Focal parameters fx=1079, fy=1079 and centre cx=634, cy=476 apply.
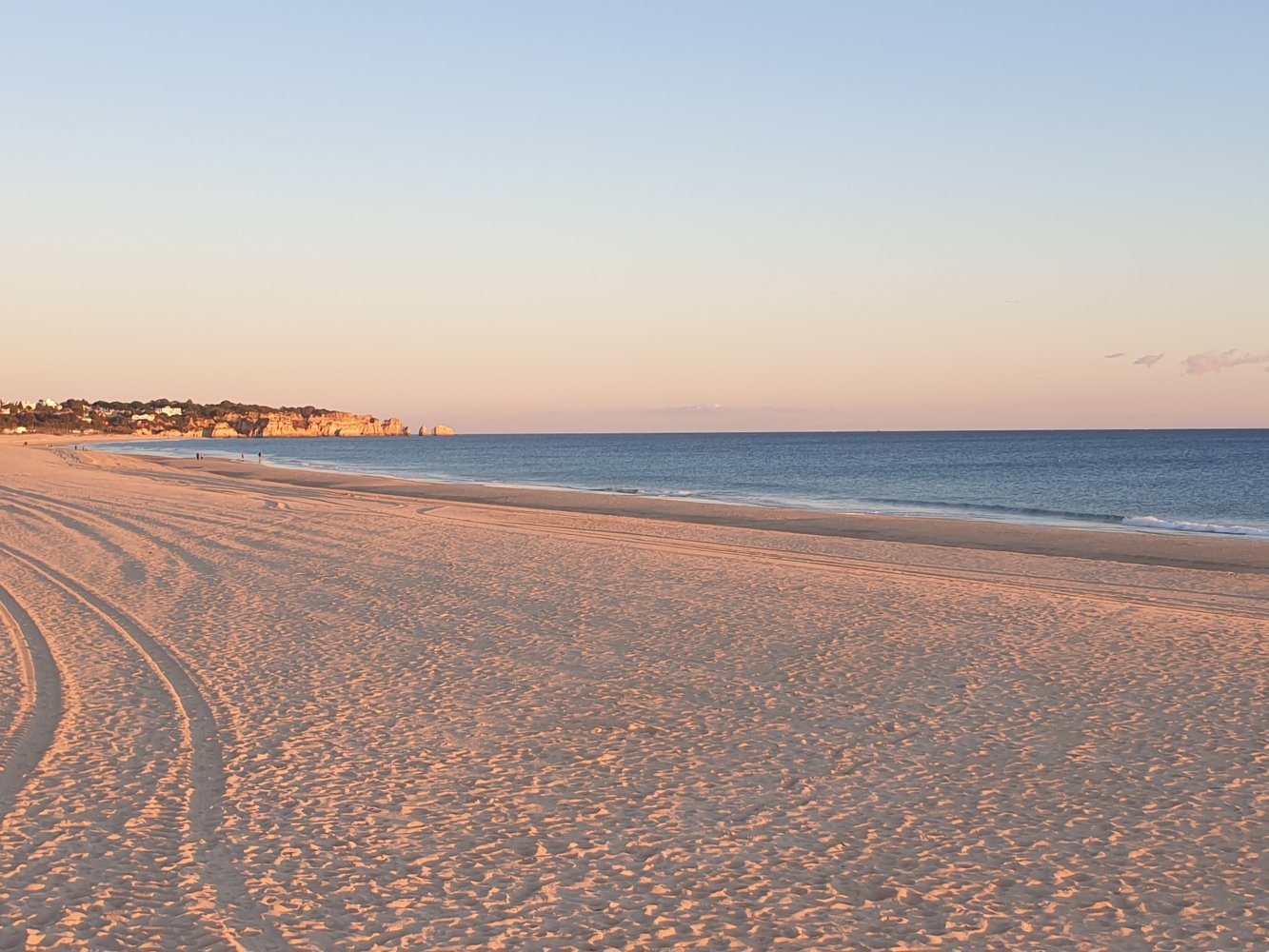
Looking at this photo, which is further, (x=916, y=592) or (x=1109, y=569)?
(x=1109, y=569)

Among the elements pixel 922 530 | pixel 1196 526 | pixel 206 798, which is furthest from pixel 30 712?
pixel 1196 526

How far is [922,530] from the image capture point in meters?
27.6

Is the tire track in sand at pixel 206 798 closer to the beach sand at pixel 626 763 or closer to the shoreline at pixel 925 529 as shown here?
the beach sand at pixel 626 763

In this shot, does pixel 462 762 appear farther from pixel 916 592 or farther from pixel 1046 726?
pixel 916 592

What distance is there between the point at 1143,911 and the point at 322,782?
4757 mm

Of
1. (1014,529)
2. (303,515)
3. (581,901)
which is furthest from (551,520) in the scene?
(581,901)

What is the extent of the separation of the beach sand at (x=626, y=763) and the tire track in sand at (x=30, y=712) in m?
0.04

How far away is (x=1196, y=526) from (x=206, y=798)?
99.9ft

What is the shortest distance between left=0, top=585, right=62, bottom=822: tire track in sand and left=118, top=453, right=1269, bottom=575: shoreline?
17.8 metres

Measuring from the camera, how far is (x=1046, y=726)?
8.27 meters

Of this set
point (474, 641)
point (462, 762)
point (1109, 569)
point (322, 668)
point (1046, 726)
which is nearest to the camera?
point (462, 762)

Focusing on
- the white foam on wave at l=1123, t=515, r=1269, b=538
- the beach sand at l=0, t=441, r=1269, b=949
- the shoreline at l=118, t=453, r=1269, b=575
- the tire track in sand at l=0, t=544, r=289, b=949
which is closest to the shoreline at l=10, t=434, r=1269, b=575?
the shoreline at l=118, t=453, r=1269, b=575

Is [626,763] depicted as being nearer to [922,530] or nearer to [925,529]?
[922,530]

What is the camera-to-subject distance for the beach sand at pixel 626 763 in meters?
5.00
